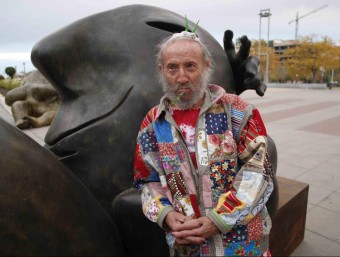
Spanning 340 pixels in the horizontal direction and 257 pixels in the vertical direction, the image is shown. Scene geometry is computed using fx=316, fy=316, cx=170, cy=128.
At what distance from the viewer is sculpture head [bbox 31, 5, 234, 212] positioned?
1.80 meters

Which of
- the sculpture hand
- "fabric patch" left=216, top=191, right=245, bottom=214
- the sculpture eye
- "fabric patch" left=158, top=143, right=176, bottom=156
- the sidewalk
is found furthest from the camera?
the sidewalk

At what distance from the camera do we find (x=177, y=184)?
1.23 m

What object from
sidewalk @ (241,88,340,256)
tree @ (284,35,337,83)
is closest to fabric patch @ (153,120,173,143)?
sidewalk @ (241,88,340,256)

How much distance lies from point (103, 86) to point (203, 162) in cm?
96

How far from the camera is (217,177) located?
3.97 ft

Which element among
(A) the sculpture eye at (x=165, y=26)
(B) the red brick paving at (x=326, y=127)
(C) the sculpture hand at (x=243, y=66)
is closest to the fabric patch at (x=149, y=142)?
(A) the sculpture eye at (x=165, y=26)

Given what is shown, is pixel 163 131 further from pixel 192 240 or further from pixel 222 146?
pixel 192 240

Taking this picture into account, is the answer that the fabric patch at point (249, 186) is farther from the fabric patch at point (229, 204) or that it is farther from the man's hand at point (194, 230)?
the man's hand at point (194, 230)

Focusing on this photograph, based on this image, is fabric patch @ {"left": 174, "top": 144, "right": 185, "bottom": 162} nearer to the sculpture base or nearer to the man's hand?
the man's hand

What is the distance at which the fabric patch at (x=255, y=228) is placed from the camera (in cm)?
121

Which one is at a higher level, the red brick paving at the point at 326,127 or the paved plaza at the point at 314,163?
the paved plaza at the point at 314,163

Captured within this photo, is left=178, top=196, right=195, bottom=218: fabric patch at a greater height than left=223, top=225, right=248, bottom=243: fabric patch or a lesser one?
greater

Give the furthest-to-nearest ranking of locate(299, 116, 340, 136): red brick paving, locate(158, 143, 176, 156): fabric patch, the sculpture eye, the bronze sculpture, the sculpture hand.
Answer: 1. locate(299, 116, 340, 136): red brick paving
2. the sculpture hand
3. the sculpture eye
4. the bronze sculpture
5. locate(158, 143, 176, 156): fabric patch

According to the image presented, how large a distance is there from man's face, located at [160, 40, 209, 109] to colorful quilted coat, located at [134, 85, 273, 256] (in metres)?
0.07
